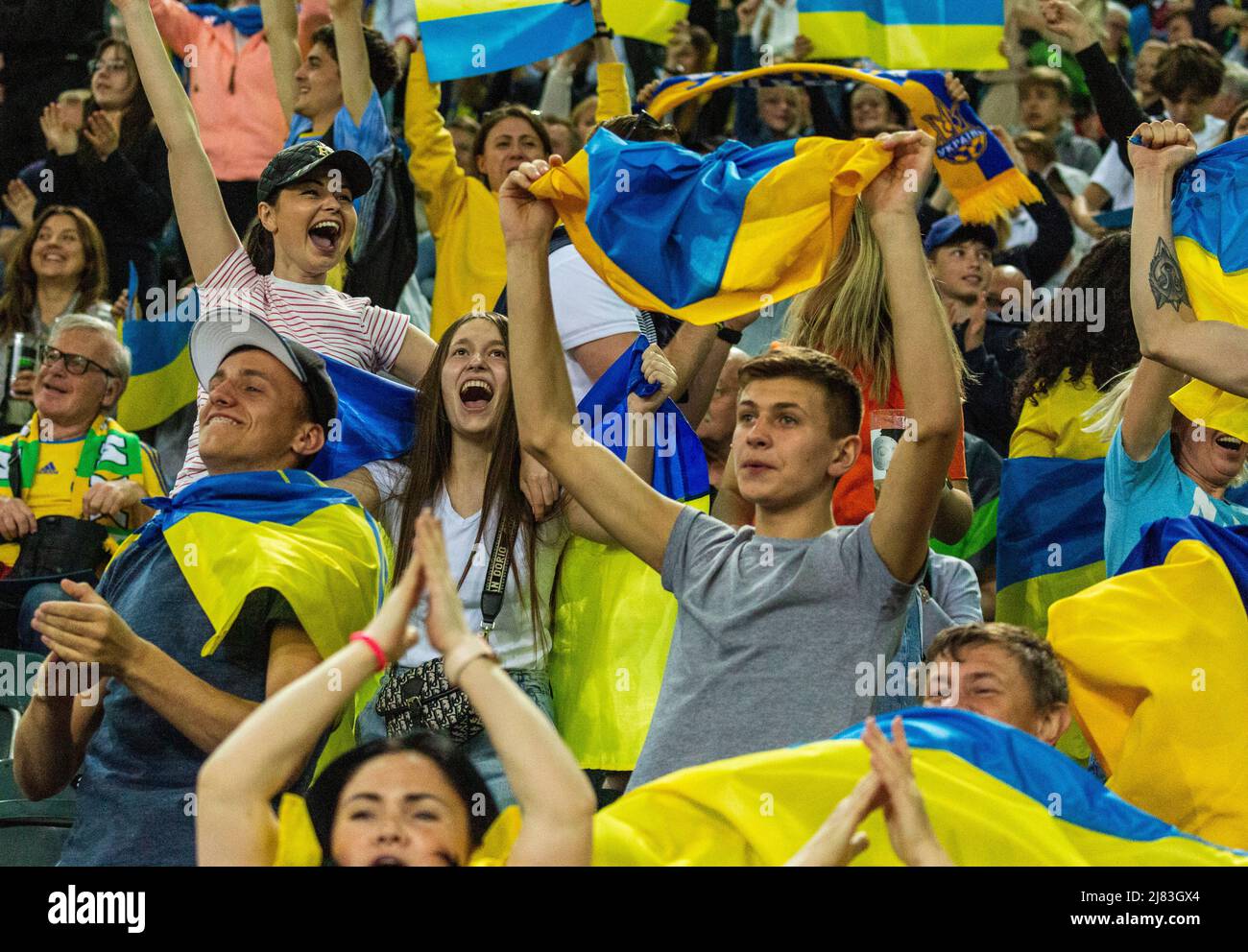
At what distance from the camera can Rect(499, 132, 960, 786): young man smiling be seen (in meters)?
3.15

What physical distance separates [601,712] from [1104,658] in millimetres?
1176

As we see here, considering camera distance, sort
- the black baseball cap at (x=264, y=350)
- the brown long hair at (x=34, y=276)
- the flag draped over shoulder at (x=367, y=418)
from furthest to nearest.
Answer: the brown long hair at (x=34, y=276) < the flag draped over shoulder at (x=367, y=418) < the black baseball cap at (x=264, y=350)

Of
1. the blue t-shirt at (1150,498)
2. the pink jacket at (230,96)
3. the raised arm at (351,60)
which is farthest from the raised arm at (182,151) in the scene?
the pink jacket at (230,96)

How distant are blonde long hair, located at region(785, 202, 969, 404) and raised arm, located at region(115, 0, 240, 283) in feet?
5.38

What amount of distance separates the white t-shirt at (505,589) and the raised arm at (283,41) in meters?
3.02

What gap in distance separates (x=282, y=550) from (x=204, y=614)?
8.0 inches

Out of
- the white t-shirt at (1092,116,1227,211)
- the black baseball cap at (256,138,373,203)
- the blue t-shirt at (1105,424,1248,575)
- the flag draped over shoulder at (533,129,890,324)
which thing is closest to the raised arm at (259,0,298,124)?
the black baseball cap at (256,138,373,203)

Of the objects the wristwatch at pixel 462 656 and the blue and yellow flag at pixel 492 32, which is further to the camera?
the blue and yellow flag at pixel 492 32

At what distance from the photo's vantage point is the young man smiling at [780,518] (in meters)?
3.15

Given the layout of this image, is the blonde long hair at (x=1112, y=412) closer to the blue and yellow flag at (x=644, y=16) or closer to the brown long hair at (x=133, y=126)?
the blue and yellow flag at (x=644, y=16)

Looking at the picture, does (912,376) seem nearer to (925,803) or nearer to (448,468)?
(925,803)

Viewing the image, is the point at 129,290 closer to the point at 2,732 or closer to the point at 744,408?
the point at 2,732

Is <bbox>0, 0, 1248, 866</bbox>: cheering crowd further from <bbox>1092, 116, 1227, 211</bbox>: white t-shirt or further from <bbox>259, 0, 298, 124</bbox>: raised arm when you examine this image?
<bbox>1092, 116, 1227, 211</bbox>: white t-shirt

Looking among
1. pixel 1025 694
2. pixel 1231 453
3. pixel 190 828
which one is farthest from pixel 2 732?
pixel 1231 453
